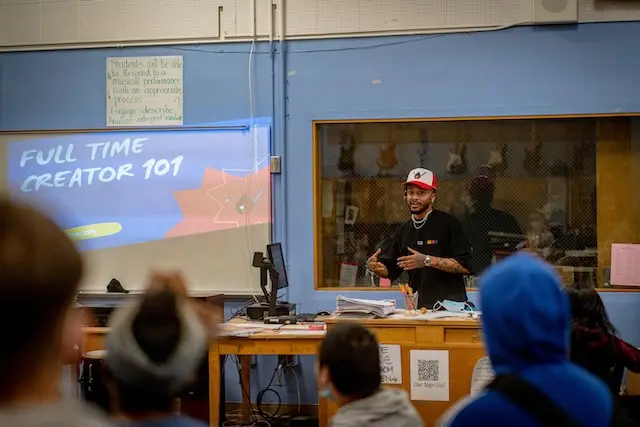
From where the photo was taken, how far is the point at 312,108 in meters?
5.86

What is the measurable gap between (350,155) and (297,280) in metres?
1.04

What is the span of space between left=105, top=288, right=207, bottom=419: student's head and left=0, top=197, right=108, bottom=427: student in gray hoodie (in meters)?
0.47

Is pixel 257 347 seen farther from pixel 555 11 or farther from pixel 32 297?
pixel 32 297

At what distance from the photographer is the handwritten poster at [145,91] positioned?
5.99 meters

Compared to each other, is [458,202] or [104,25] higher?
[104,25]

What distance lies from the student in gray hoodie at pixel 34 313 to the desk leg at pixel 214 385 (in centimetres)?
383

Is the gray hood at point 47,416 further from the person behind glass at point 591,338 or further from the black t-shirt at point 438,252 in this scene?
the black t-shirt at point 438,252

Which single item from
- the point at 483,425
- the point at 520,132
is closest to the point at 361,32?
the point at 520,132

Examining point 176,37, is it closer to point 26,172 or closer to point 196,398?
point 26,172

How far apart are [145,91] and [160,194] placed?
2.67ft

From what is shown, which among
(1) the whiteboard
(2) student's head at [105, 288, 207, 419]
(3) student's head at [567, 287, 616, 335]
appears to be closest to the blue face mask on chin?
(3) student's head at [567, 287, 616, 335]

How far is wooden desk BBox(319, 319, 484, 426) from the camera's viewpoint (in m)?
4.24

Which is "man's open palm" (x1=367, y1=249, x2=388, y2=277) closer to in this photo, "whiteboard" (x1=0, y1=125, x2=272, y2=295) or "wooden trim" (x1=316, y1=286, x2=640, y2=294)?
"wooden trim" (x1=316, y1=286, x2=640, y2=294)

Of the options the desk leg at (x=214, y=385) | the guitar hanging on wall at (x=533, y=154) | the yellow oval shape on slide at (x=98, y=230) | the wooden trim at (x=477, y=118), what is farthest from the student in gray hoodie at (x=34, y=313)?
the yellow oval shape on slide at (x=98, y=230)
